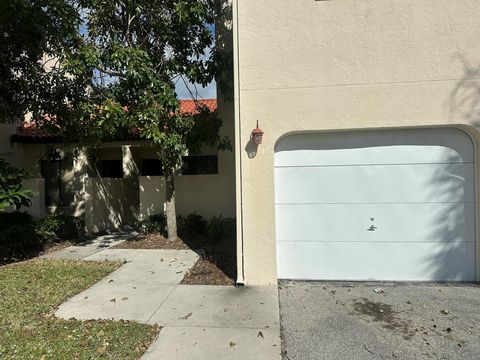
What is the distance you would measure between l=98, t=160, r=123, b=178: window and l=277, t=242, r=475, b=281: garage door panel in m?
9.51

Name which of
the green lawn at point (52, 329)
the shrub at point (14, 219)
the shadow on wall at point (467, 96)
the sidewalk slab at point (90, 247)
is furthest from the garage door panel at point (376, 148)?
the shrub at point (14, 219)

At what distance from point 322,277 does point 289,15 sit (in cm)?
436

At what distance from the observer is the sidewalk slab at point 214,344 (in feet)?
13.2

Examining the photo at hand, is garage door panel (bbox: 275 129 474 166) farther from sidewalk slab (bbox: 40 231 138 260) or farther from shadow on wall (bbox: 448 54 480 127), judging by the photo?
sidewalk slab (bbox: 40 231 138 260)

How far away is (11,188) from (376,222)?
6596 millimetres

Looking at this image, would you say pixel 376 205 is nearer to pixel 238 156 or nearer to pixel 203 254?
pixel 238 156

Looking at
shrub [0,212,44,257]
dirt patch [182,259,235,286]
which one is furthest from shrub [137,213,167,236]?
dirt patch [182,259,235,286]

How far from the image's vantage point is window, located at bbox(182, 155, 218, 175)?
11594mm

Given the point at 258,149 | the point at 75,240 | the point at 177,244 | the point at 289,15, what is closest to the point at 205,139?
the point at 177,244

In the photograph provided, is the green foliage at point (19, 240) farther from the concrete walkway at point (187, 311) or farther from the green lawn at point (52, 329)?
the concrete walkway at point (187, 311)

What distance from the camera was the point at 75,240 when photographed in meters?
10.5

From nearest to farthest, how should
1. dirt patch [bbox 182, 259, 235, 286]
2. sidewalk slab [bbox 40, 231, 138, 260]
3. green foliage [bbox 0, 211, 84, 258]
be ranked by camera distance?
dirt patch [bbox 182, 259, 235, 286] < sidewalk slab [bbox 40, 231, 138, 260] < green foliage [bbox 0, 211, 84, 258]

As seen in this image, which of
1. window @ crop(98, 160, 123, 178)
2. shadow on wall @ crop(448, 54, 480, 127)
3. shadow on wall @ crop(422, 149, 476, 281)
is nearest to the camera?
shadow on wall @ crop(448, 54, 480, 127)

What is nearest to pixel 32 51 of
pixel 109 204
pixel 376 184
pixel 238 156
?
pixel 238 156
